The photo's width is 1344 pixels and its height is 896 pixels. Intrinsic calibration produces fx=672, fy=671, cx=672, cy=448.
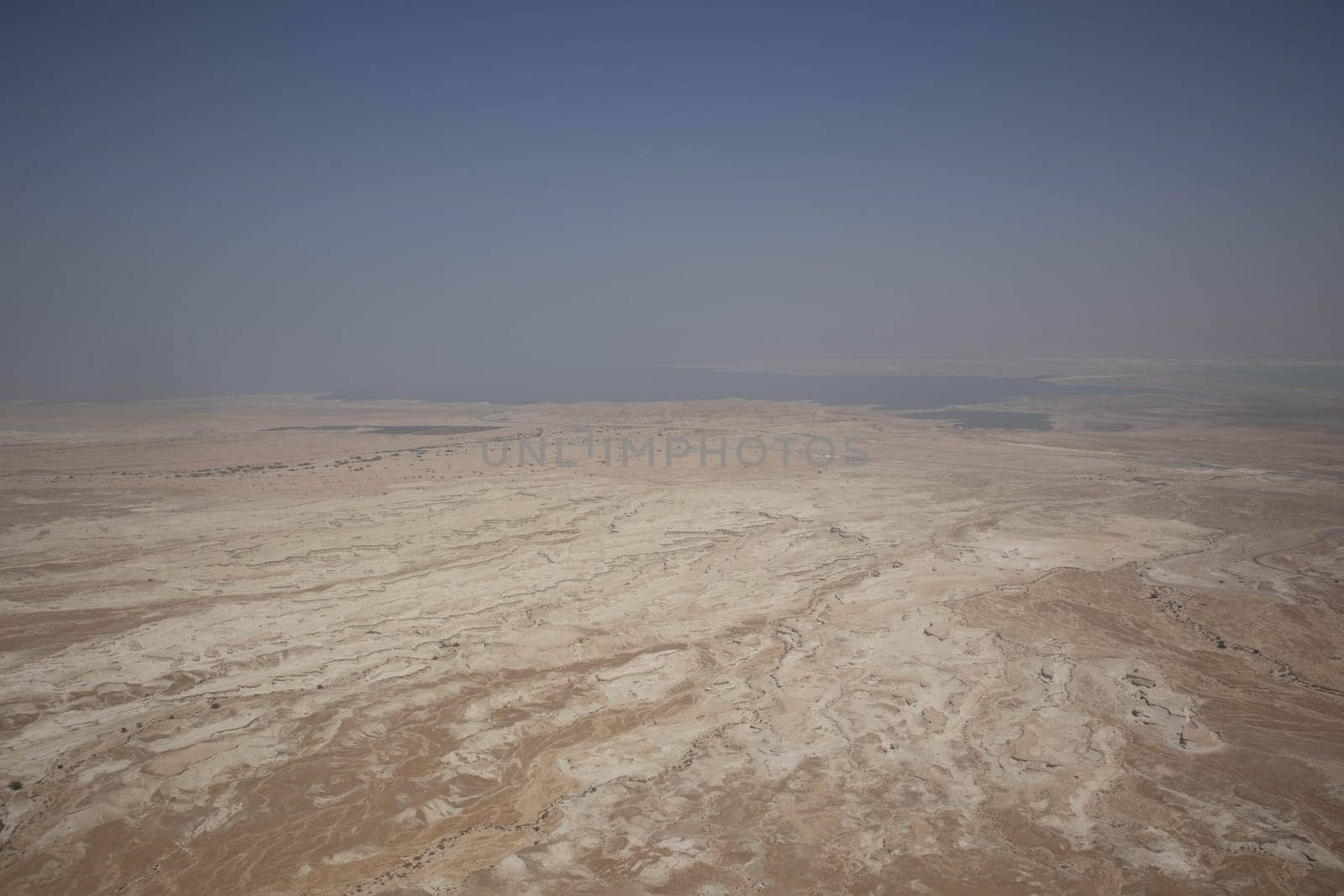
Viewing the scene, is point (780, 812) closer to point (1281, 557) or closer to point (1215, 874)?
point (1215, 874)

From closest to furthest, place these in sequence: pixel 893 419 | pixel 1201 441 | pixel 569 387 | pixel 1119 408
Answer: pixel 1201 441
pixel 893 419
pixel 1119 408
pixel 569 387

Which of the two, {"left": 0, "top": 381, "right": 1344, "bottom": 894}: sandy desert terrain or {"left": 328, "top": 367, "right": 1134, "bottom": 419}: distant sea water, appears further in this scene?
{"left": 328, "top": 367, "right": 1134, "bottom": 419}: distant sea water

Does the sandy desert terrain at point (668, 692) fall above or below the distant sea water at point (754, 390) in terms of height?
below

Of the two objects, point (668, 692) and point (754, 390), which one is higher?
point (754, 390)

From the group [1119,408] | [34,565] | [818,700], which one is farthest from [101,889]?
[1119,408]

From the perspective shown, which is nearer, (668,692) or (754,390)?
(668,692)

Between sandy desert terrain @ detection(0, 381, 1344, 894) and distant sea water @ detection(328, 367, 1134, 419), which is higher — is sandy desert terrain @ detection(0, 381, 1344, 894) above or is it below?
below

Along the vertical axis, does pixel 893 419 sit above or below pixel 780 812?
above

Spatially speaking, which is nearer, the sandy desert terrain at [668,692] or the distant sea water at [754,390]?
the sandy desert terrain at [668,692]
